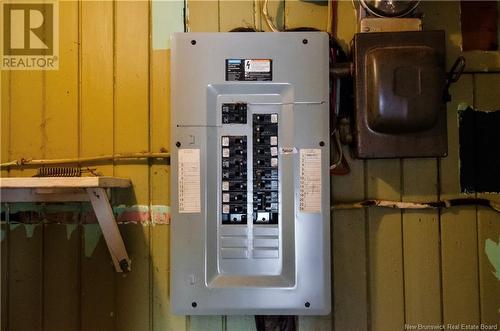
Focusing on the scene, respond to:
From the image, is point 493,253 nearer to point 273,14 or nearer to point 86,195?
point 273,14

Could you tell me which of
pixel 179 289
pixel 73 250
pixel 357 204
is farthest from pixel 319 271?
pixel 73 250

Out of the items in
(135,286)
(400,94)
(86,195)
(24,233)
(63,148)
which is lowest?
(135,286)

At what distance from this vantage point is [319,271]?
0.92m

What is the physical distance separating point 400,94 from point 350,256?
43 cm

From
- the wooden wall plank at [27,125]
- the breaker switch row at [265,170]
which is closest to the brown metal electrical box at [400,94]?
the breaker switch row at [265,170]

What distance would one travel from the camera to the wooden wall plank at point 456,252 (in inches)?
38.7

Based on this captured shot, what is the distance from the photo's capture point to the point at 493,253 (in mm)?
985

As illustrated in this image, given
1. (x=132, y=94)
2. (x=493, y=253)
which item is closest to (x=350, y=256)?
(x=493, y=253)

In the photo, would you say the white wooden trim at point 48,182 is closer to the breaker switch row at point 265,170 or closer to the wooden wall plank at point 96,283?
the wooden wall plank at point 96,283

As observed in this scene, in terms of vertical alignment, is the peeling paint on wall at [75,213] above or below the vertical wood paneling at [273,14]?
below

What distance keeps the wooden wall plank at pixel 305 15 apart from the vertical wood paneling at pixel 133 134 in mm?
388

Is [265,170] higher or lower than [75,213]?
higher

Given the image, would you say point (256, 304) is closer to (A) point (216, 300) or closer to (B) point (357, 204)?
(A) point (216, 300)

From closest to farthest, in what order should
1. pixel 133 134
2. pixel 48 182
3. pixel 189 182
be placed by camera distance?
pixel 48 182, pixel 189 182, pixel 133 134
